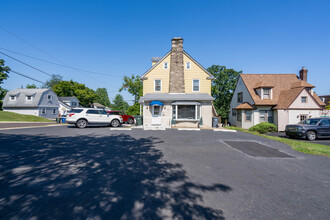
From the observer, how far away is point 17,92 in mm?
35688

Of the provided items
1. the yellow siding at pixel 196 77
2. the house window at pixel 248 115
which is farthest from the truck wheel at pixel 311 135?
the yellow siding at pixel 196 77

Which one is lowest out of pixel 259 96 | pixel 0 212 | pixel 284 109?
pixel 0 212

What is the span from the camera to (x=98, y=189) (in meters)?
3.04

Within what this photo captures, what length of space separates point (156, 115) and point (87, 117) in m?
7.13

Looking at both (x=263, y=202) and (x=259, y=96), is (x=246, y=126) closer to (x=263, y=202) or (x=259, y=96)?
(x=259, y=96)

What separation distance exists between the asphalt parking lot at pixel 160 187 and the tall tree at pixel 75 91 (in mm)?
55343

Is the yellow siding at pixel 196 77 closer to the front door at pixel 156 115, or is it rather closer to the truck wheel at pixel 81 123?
the front door at pixel 156 115

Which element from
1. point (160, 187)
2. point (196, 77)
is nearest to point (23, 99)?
point (196, 77)

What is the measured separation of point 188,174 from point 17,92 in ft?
165

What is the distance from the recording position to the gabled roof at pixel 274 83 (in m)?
20.2

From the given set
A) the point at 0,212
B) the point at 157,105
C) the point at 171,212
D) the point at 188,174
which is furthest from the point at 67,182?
the point at 157,105

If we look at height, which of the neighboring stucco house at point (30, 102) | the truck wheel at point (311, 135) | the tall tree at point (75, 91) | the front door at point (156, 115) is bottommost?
the truck wheel at point (311, 135)

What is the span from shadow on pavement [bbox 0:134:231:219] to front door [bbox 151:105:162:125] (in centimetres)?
1096

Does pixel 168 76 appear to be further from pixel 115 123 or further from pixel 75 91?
pixel 75 91
